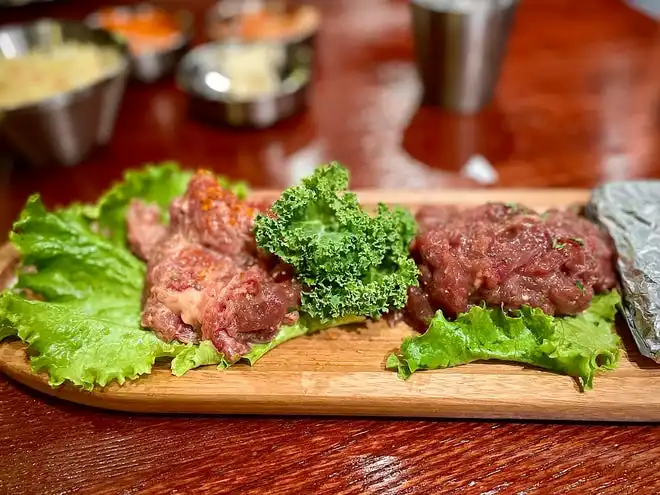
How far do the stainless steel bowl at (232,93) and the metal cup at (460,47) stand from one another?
1106mm

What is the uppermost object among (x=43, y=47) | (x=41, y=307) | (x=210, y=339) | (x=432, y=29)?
(x=43, y=47)

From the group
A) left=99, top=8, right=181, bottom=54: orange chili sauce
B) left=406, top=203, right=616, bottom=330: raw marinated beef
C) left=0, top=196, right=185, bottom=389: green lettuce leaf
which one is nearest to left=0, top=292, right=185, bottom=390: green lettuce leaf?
left=0, top=196, right=185, bottom=389: green lettuce leaf

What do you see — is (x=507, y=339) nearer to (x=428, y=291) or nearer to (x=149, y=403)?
(x=428, y=291)

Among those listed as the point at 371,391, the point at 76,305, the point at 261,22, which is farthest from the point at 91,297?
the point at 261,22

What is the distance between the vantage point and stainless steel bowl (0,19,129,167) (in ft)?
14.4

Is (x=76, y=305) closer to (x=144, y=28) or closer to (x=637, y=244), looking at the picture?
(x=637, y=244)

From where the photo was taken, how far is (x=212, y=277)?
2.91 m

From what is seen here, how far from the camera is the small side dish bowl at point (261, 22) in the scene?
6.16m

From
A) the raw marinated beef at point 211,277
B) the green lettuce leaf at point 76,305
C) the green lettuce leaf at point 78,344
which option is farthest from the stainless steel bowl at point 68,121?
the green lettuce leaf at point 78,344

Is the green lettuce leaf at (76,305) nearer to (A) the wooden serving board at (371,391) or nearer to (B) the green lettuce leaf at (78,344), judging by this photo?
(B) the green lettuce leaf at (78,344)

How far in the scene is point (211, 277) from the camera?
2.91 meters

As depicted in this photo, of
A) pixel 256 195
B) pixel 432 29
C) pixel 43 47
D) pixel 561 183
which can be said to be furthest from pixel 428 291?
pixel 43 47

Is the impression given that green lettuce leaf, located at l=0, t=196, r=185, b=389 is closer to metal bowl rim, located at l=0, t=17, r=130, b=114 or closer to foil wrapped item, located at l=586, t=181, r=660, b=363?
metal bowl rim, located at l=0, t=17, r=130, b=114

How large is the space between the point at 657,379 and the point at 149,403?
2168 mm
